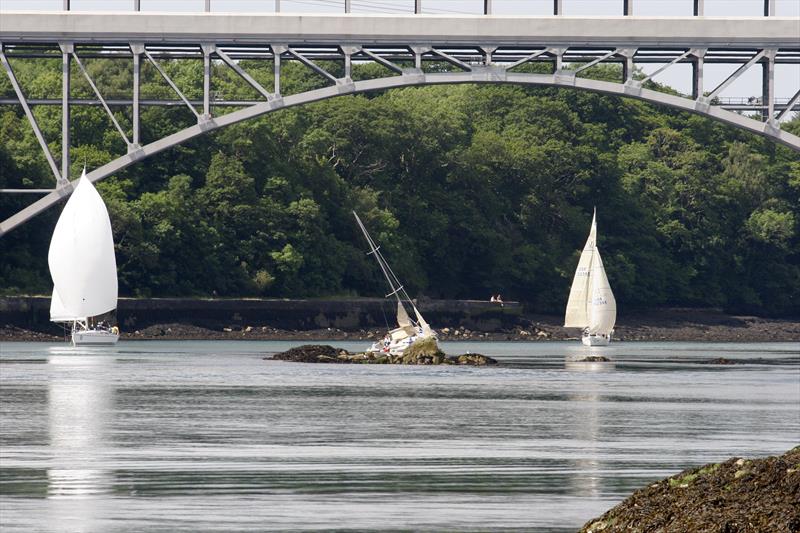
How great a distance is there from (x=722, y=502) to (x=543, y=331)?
4144 inches

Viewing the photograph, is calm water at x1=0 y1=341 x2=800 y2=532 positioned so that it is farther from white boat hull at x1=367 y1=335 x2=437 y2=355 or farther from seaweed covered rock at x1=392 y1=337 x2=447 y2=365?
white boat hull at x1=367 y1=335 x2=437 y2=355

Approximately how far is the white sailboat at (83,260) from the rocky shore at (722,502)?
6463 centimetres

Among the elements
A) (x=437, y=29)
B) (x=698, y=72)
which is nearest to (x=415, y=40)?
(x=437, y=29)

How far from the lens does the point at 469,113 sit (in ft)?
467

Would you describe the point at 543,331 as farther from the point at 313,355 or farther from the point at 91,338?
the point at 313,355

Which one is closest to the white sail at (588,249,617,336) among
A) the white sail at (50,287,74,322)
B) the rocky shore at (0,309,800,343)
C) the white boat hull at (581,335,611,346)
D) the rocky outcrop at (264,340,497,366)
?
the white boat hull at (581,335,611,346)

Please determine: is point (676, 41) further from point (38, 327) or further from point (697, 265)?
point (697, 265)

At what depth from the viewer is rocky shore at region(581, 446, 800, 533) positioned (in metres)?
16.8

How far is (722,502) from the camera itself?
17.7m

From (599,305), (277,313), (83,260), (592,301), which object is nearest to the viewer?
(83,260)

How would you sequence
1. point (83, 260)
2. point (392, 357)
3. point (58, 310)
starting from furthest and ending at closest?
point (58, 310), point (83, 260), point (392, 357)

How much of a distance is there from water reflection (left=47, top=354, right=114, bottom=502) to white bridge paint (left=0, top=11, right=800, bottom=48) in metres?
12.4

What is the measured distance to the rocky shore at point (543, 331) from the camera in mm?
101750

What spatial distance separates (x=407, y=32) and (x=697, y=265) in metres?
75.2
